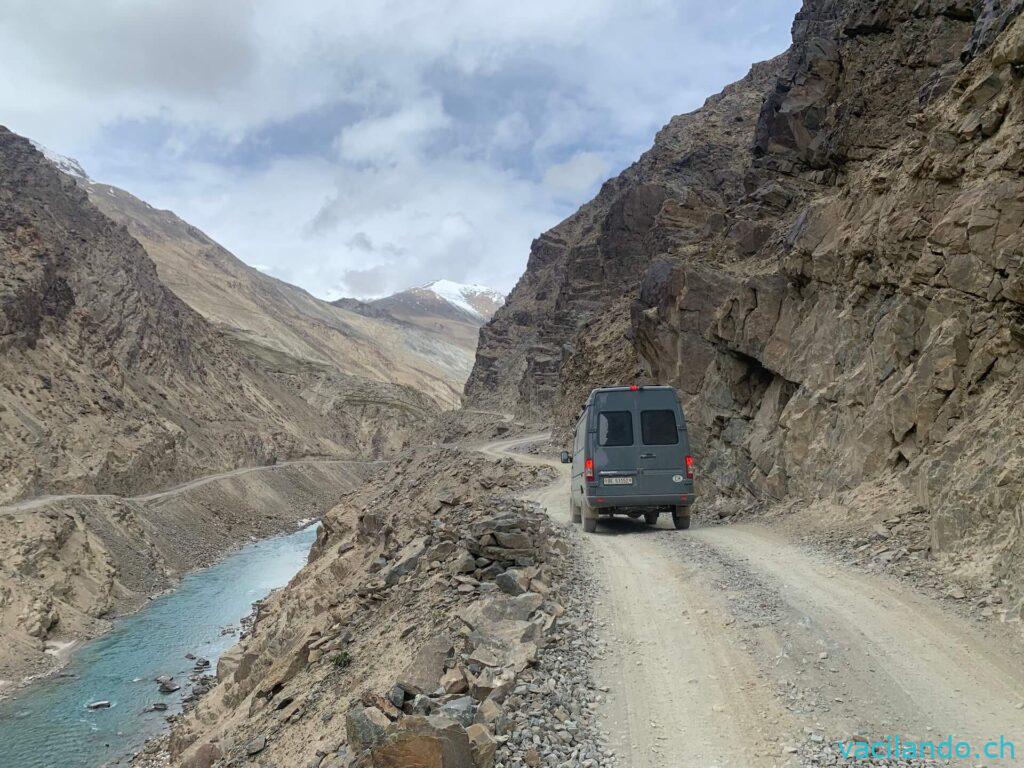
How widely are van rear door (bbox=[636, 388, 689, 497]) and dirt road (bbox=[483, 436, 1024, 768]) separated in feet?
13.6

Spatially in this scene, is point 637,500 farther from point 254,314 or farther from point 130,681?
point 254,314

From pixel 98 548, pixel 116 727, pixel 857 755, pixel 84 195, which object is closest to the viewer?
pixel 857 755

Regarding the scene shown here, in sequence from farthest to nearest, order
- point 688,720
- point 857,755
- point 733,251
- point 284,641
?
1. point 733,251
2. point 284,641
3. point 688,720
4. point 857,755

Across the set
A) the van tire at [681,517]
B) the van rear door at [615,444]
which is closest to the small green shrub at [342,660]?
the van rear door at [615,444]

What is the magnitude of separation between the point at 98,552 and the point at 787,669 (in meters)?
39.2

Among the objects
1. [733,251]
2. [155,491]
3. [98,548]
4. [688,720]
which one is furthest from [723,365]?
[155,491]

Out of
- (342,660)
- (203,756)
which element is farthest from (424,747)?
(203,756)

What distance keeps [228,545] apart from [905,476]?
46.7 metres

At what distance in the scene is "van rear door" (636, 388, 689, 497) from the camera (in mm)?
13477

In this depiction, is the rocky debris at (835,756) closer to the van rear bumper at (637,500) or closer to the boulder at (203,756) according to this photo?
the van rear bumper at (637,500)

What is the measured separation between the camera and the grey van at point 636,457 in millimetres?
13445

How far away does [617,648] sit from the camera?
697 cm

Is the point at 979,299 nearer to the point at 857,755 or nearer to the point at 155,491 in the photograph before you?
the point at 857,755

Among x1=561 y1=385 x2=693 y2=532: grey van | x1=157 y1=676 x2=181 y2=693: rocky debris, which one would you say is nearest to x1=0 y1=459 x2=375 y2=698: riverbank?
x1=157 y1=676 x2=181 y2=693: rocky debris
